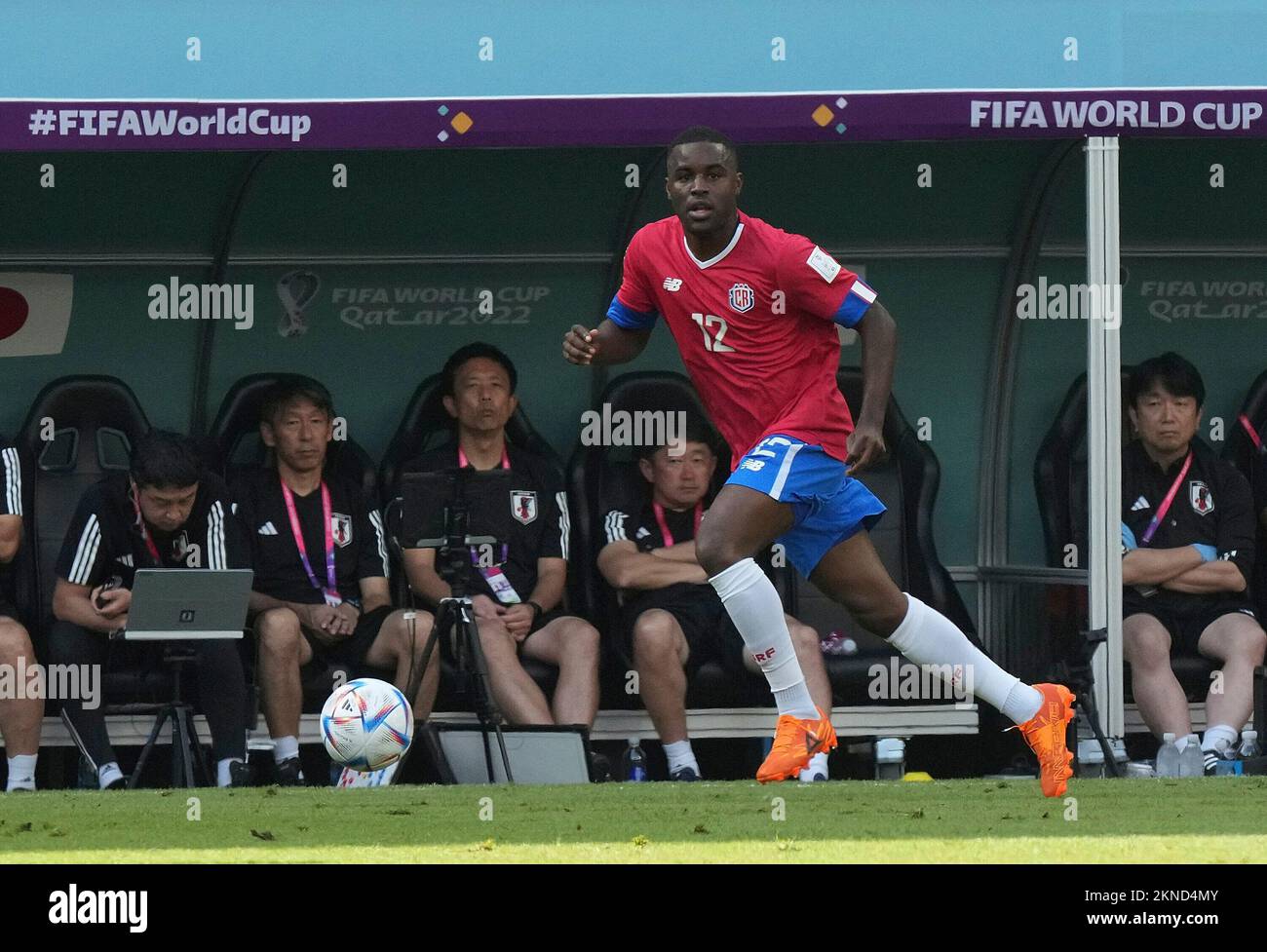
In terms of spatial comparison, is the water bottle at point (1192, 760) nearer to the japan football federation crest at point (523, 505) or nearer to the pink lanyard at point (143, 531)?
the japan football federation crest at point (523, 505)

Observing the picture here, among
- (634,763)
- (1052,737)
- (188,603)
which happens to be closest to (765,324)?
(1052,737)

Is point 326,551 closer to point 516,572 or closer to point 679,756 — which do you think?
point 516,572

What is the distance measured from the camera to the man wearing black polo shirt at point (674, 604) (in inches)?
318

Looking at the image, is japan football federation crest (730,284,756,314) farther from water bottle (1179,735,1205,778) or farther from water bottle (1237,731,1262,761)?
water bottle (1237,731,1262,761)

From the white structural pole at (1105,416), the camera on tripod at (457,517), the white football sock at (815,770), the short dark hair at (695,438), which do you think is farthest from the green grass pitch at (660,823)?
the short dark hair at (695,438)

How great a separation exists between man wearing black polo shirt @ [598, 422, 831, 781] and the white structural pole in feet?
3.19

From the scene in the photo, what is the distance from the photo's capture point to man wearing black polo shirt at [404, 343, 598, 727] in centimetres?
811

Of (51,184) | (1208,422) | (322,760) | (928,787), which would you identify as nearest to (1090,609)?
(928,787)

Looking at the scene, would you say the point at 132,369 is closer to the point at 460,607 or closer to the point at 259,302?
the point at 259,302

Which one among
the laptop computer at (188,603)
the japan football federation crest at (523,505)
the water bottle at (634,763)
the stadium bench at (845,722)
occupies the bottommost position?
the water bottle at (634,763)

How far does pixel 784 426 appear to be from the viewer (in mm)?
6277

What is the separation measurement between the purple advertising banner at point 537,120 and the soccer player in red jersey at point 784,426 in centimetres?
127

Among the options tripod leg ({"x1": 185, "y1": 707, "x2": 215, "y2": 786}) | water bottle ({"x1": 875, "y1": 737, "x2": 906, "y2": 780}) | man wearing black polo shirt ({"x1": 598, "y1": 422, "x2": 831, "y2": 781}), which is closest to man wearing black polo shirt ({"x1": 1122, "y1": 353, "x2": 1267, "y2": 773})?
water bottle ({"x1": 875, "y1": 737, "x2": 906, "y2": 780})

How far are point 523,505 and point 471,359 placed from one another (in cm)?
60
